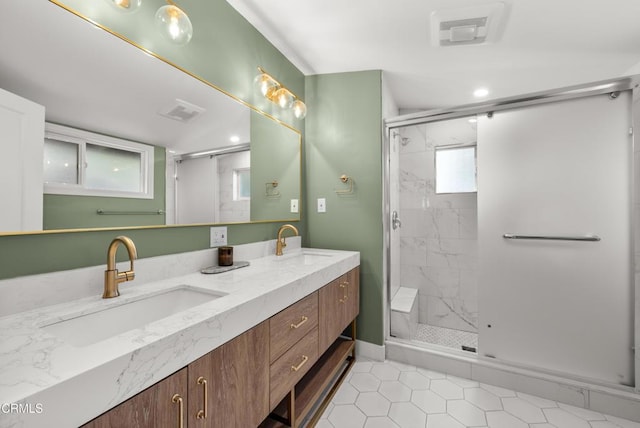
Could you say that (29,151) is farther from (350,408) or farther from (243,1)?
(350,408)

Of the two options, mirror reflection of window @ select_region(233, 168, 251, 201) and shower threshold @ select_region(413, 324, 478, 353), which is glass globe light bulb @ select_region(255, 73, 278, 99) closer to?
mirror reflection of window @ select_region(233, 168, 251, 201)

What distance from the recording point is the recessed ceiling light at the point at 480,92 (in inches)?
98.3

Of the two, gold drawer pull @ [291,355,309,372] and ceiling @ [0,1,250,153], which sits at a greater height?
ceiling @ [0,1,250,153]

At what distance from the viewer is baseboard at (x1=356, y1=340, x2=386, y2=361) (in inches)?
82.8

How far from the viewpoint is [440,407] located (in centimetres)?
159

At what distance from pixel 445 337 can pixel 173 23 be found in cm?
313

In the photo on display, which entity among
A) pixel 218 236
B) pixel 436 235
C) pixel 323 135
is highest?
pixel 323 135

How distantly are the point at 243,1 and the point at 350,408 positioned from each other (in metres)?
2.43

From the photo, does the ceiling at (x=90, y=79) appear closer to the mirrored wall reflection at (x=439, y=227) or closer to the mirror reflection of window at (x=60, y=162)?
the mirror reflection of window at (x=60, y=162)

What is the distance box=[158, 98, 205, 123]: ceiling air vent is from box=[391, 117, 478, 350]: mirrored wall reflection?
79.0 inches

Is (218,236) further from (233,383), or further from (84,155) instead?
(233,383)

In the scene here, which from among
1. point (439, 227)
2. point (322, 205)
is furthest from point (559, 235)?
point (322, 205)

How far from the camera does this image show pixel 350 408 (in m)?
1.57

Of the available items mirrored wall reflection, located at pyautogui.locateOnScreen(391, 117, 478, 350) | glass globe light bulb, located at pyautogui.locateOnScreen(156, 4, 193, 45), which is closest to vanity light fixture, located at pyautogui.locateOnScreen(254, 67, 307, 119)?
glass globe light bulb, located at pyautogui.locateOnScreen(156, 4, 193, 45)
